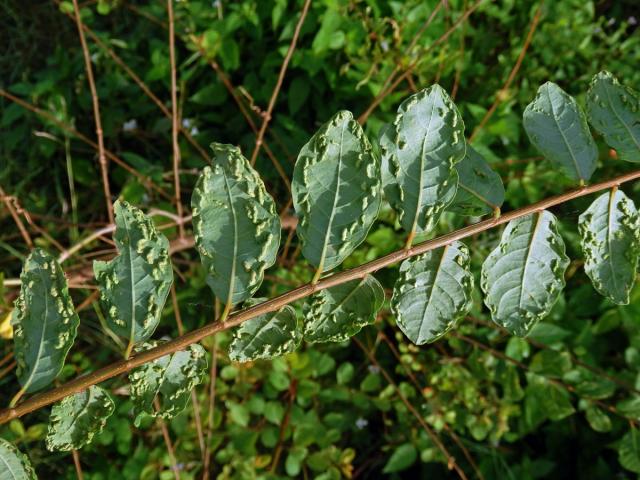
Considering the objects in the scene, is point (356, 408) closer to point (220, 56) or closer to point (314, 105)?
point (314, 105)

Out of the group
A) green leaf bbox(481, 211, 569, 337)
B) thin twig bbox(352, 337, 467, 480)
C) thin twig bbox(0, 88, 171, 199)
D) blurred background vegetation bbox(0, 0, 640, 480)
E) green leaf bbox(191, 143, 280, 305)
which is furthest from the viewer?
blurred background vegetation bbox(0, 0, 640, 480)

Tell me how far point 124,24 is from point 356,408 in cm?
196

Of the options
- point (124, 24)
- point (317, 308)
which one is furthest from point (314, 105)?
point (317, 308)

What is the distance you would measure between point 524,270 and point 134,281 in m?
0.57

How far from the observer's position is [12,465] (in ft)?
2.63

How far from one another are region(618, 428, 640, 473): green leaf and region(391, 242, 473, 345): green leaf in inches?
52.1

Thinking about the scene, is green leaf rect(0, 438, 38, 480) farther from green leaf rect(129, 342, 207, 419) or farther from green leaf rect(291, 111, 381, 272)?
green leaf rect(291, 111, 381, 272)

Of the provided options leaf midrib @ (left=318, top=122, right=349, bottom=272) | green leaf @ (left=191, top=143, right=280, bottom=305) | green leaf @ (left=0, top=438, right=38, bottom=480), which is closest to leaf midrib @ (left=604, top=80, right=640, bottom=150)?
leaf midrib @ (left=318, top=122, right=349, bottom=272)

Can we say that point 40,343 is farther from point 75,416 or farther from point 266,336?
point 266,336

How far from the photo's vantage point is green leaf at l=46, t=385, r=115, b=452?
82cm

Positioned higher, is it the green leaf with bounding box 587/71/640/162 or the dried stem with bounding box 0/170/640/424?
the green leaf with bounding box 587/71/640/162

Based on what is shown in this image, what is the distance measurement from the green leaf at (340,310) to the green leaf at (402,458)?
1373mm

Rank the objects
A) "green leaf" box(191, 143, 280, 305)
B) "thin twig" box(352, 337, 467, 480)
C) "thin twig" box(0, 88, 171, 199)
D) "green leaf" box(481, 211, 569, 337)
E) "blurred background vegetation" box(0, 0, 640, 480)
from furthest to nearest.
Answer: "blurred background vegetation" box(0, 0, 640, 480) → "thin twig" box(0, 88, 171, 199) → "thin twig" box(352, 337, 467, 480) → "green leaf" box(481, 211, 569, 337) → "green leaf" box(191, 143, 280, 305)

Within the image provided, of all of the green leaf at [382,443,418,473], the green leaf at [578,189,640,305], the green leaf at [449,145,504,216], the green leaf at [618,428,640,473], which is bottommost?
the green leaf at [382,443,418,473]
